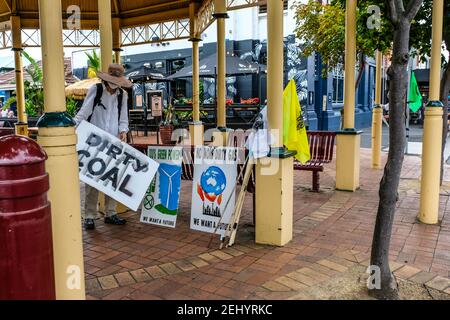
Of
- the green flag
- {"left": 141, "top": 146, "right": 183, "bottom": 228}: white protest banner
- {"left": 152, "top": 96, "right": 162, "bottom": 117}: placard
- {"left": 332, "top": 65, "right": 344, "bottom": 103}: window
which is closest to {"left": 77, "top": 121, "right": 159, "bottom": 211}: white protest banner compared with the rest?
{"left": 141, "top": 146, "right": 183, "bottom": 228}: white protest banner

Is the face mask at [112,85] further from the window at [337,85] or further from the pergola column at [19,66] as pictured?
the window at [337,85]

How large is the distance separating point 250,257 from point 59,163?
2.13 meters

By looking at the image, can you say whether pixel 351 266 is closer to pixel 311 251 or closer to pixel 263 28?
pixel 311 251

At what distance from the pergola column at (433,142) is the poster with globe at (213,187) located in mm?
2326

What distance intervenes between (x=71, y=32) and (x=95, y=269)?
961 cm

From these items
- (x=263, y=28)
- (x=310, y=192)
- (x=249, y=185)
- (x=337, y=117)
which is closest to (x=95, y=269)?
(x=249, y=185)

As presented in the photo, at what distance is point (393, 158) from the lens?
3.20 m

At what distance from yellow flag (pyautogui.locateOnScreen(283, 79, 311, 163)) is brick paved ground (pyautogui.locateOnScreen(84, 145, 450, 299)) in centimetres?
92

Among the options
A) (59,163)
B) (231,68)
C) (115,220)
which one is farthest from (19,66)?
(59,163)

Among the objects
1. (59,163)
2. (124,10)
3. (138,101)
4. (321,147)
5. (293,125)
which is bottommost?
(321,147)

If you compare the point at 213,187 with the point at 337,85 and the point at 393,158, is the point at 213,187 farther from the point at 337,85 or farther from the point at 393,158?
the point at 337,85

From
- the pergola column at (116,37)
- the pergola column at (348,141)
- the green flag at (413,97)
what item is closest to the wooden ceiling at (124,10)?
the pergola column at (116,37)

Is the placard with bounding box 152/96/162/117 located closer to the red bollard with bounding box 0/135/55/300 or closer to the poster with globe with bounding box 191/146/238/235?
the poster with globe with bounding box 191/146/238/235
